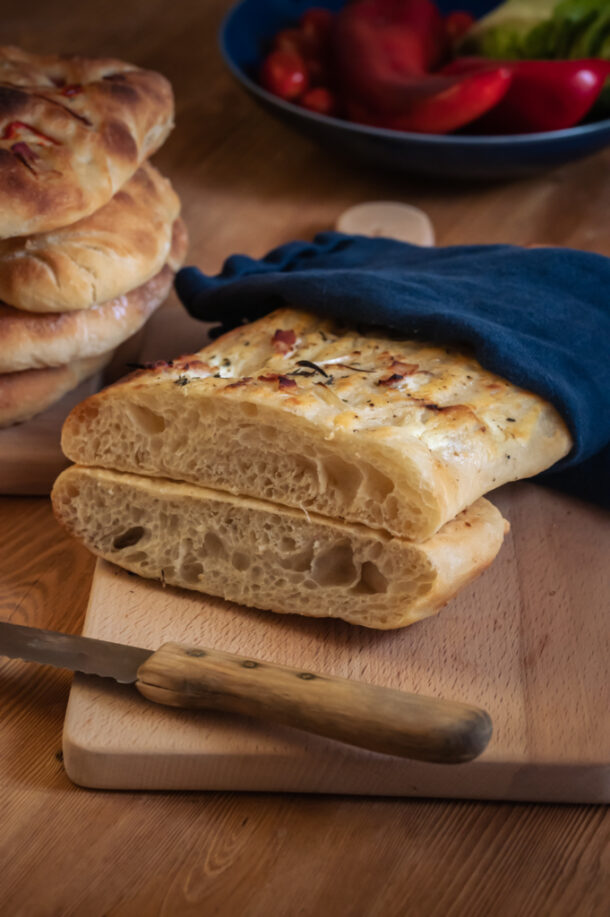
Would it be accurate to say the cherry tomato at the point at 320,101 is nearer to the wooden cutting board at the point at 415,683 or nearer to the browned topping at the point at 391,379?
the browned topping at the point at 391,379

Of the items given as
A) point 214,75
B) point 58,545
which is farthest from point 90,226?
point 214,75

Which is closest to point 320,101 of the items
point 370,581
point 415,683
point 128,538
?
point 128,538

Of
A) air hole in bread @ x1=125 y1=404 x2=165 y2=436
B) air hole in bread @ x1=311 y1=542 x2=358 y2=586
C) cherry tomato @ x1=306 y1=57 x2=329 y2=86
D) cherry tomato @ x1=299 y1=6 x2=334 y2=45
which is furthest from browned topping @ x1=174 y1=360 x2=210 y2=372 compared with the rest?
cherry tomato @ x1=299 y1=6 x2=334 y2=45

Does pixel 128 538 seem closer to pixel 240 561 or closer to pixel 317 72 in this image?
pixel 240 561

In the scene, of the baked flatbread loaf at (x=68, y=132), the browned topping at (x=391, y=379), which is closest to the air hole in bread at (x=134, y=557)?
the browned topping at (x=391, y=379)

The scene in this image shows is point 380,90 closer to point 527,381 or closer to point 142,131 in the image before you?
point 142,131

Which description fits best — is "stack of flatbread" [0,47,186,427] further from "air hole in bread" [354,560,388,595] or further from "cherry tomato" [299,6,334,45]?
"cherry tomato" [299,6,334,45]
